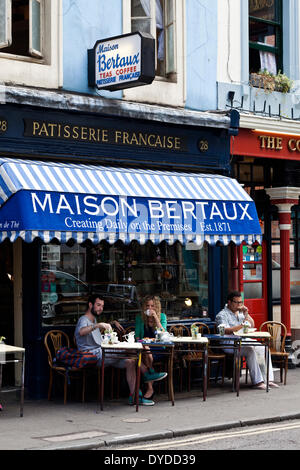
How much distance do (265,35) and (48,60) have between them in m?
5.45

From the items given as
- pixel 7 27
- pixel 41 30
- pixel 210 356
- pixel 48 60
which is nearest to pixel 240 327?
pixel 210 356

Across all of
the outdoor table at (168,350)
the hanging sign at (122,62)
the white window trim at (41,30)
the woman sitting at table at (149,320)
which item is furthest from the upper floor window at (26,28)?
the outdoor table at (168,350)

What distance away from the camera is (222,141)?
1490 centimetres

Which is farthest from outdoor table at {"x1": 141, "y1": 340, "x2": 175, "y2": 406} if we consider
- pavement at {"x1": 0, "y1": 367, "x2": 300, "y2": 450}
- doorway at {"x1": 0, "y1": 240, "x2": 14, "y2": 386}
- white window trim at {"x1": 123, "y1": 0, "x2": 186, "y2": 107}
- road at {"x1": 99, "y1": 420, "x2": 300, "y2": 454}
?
white window trim at {"x1": 123, "y1": 0, "x2": 186, "y2": 107}

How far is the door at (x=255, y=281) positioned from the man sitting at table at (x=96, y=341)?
4.79 m

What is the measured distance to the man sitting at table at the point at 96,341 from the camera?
1200 cm

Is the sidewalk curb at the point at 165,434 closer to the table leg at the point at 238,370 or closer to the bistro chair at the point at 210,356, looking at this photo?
the table leg at the point at 238,370

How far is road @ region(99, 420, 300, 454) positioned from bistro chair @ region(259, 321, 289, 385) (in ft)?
11.7

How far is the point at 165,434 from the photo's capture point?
9953 millimetres

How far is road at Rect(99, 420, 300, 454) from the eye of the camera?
930 centimetres

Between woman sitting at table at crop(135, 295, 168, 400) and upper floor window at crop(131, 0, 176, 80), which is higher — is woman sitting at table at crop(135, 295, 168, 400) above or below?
below

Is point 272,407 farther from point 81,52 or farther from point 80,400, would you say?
point 81,52

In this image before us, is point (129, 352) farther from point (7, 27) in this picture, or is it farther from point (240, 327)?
point (7, 27)

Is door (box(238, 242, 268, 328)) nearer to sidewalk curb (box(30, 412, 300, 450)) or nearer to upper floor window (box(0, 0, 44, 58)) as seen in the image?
sidewalk curb (box(30, 412, 300, 450))
